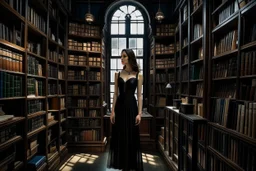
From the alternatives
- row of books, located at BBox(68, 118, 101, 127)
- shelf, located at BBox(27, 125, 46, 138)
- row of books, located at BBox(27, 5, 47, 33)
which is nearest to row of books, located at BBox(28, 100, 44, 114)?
shelf, located at BBox(27, 125, 46, 138)

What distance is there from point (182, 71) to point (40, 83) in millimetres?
2602

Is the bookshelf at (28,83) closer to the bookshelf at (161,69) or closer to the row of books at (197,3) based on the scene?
the bookshelf at (161,69)

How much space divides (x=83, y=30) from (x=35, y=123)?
2488 mm

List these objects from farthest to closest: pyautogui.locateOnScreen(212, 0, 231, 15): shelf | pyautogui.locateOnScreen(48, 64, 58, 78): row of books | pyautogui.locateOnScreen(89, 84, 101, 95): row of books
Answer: pyautogui.locateOnScreen(89, 84, 101, 95): row of books → pyautogui.locateOnScreen(48, 64, 58, 78): row of books → pyautogui.locateOnScreen(212, 0, 231, 15): shelf

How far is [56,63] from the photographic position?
3695 millimetres

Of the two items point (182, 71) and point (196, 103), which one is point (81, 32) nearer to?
point (182, 71)

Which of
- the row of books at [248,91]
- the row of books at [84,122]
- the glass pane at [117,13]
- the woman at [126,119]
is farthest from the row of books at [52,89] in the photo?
the row of books at [248,91]

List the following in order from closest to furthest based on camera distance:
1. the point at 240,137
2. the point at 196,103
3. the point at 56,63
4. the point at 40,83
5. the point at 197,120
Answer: the point at 240,137 < the point at 197,120 < the point at 196,103 < the point at 40,83 < the point at 56,63

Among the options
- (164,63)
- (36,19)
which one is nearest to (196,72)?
(164,63)

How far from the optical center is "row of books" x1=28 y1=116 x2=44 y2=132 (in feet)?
8.87

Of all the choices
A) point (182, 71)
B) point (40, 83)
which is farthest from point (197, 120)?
point (40, 83)

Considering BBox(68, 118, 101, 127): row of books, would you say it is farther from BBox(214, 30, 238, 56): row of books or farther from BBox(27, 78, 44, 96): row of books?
BBox(214, 30, 238, 56): row of books

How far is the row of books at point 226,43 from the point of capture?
2.04 meters

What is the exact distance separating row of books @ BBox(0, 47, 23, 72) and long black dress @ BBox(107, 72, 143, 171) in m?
1.26
